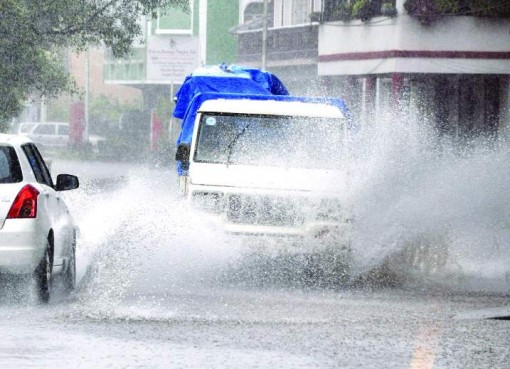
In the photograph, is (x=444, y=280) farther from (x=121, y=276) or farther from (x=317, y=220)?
(x=121, y=276)

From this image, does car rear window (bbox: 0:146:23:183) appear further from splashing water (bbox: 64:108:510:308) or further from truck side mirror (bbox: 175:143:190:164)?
truck side mirror (bbox: 175:143:190:164)

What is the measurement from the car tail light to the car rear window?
17cm

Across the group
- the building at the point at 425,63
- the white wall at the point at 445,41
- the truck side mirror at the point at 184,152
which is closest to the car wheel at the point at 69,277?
the truck side mirror at the point at 184,152

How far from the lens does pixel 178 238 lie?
53.0ft

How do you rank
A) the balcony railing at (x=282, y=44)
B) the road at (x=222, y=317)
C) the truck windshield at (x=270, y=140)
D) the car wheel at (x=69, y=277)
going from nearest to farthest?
the road at (x=222, y=317) < the car wheel at (x=69, y=277) < the truck windshield at (x=270, y=140) < the balcony railing at (x=282, y=44)

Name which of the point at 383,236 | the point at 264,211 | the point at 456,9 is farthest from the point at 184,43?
the point at 264,211

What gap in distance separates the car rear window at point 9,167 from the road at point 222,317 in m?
0.98

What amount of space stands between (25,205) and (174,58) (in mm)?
61081

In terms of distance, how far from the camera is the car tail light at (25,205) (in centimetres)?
1259

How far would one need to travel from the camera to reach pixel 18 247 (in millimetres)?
12523

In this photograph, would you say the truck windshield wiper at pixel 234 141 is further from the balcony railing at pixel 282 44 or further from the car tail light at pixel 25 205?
the balcony railing at pixel 282 44

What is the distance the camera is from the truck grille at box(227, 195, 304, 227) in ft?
52.2

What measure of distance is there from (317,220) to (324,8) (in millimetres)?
30347

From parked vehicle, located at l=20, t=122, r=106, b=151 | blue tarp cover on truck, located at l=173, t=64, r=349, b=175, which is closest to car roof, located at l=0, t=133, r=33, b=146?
blue tarp cover on truck, located at l=173, t=64, r=349, b=175
